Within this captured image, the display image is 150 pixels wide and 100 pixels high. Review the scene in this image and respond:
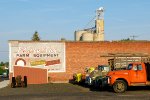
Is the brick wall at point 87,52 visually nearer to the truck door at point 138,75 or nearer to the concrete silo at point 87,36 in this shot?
the concrete silo at point 87,36

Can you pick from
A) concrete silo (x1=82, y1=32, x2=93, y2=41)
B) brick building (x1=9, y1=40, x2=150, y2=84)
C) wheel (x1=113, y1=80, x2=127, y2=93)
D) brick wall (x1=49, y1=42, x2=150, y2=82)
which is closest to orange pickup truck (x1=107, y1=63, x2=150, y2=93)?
wheel (x1=113, y1=80, x2=127, y2=93)

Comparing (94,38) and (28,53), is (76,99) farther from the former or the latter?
(94,38)

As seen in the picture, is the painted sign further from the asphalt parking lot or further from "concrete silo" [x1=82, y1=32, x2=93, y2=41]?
the asphalt parking lot

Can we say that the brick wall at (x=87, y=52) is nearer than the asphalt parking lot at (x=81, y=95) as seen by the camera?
No

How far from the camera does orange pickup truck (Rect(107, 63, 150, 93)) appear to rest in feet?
95.7

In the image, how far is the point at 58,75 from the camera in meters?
47.8

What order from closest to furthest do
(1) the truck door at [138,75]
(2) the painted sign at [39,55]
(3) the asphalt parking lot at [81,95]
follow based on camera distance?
(3) the asphalt parking lot at [81,95] < (1) the truck door at [138,75] < (2) the painted sign at [39,55]

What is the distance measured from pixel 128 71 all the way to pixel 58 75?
19.3m

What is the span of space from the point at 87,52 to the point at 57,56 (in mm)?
3448

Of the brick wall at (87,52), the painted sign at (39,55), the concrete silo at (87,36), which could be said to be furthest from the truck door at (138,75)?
the concrete silo at (87,36)

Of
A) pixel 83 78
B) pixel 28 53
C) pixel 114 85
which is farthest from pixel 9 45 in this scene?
pixel 114 85

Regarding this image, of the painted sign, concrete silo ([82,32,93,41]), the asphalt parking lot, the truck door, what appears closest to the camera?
the asphalt parking lot

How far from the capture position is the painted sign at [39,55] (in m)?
47.2

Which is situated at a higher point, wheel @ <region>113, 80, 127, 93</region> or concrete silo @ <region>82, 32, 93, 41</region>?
concrete silo @ <region>82, 32, 93, 41</region>
